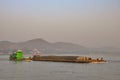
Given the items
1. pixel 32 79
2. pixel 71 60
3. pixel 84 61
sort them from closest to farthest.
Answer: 1. pixel 32 79
2. pixel 84 61
3. pixel 71 60

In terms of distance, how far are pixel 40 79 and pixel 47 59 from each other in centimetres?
4127

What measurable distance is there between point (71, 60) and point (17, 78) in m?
34.4

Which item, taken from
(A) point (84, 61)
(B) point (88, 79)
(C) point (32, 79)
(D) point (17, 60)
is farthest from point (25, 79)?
(D) point (17, 60)

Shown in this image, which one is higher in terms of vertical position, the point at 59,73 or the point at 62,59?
the point at 62,59

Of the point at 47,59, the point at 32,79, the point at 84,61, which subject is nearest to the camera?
the point at 32,79

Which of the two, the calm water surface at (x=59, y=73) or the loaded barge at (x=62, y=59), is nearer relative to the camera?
the calm water surface at (x=59, y=73)

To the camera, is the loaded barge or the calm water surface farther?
the loaded barge

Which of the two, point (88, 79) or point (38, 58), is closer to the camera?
point (88, 79)

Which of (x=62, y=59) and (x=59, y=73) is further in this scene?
(x=62, y=59)

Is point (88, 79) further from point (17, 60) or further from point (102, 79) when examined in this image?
point (17, 60)

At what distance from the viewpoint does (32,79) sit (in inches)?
1120

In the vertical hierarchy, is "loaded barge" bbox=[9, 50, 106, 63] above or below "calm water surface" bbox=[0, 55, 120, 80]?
above

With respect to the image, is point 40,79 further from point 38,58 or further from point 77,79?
point 38,58

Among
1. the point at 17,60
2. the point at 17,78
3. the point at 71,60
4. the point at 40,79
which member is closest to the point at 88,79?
the point at 40,79
